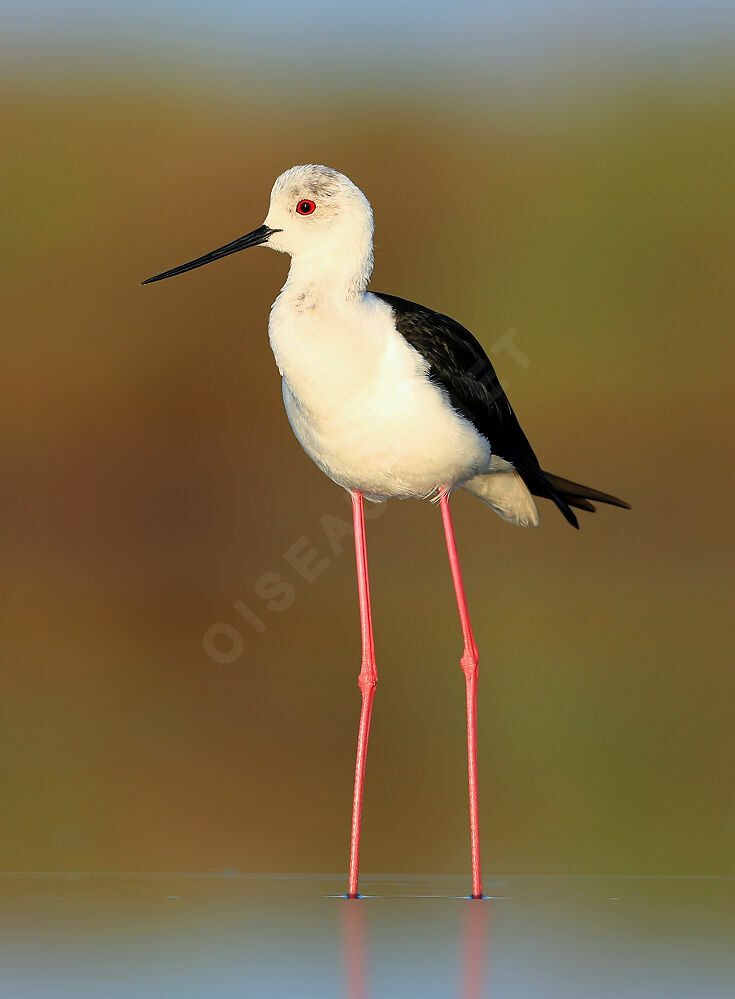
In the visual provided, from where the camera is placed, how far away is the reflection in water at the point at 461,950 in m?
3.83

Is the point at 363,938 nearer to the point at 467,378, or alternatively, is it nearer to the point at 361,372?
the point at 361,372

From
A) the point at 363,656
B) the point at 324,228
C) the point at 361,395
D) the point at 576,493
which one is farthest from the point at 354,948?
the point at 576,493

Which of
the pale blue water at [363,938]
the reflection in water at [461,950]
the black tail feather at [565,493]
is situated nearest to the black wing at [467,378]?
the black tail feather at [565,493]

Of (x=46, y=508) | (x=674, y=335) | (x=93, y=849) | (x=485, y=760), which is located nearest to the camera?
(x=93, y=849)

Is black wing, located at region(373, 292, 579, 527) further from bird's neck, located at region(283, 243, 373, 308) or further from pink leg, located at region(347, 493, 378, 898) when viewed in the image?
pink leg, located at region(347, 493, 378, 898)

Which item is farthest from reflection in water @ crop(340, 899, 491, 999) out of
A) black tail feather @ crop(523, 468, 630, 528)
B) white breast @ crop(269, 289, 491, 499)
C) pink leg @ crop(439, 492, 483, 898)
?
black tail feather @ crop(523, 468, 630, 528)

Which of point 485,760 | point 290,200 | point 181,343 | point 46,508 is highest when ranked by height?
point 181,343

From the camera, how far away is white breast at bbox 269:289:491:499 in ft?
18.9

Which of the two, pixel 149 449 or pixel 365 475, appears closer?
pixel 365 475

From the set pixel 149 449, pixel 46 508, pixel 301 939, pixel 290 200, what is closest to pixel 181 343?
pixel 149 449

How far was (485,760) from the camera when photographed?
25.9ft

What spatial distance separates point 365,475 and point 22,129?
21.0 metres

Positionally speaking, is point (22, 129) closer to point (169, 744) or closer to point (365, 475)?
point (169, 744)

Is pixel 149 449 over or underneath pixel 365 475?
over
